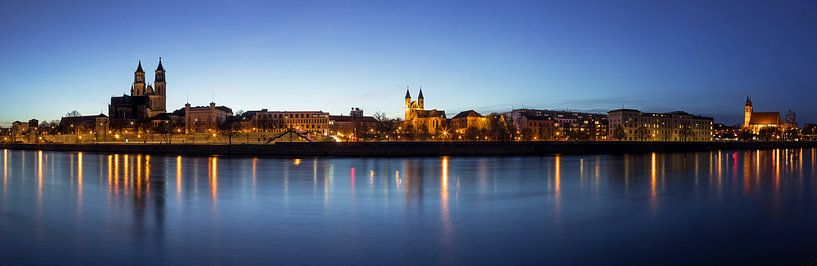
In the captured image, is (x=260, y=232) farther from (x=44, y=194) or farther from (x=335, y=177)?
(x=335, y=177)

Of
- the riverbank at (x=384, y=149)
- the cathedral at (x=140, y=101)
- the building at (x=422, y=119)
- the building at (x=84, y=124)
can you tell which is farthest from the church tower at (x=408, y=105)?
the riverbank at (x=384, y=149)

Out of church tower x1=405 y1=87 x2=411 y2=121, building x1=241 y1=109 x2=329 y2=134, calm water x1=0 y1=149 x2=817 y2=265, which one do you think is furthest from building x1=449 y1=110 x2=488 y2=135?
calm water x1=0 y1=149 x2=817 y2=265

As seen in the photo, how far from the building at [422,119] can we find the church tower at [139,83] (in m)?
48.9

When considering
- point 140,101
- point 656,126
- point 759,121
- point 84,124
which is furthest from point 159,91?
point 759,121

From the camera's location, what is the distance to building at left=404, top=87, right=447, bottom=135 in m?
105

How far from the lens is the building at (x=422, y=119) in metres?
105

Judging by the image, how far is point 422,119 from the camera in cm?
10988

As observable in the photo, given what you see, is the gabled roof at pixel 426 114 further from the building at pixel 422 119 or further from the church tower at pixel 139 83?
the church tower at pixel 139 83

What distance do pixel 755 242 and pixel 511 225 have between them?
16.2 ft

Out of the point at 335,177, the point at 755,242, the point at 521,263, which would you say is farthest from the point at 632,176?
the point at 521,263

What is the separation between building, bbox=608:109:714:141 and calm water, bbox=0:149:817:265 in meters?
81.6

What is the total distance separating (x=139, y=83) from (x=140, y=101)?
22.5 ft

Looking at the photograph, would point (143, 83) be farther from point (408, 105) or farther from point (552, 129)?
point (552, 129)

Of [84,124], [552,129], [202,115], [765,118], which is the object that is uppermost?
[202,115]
